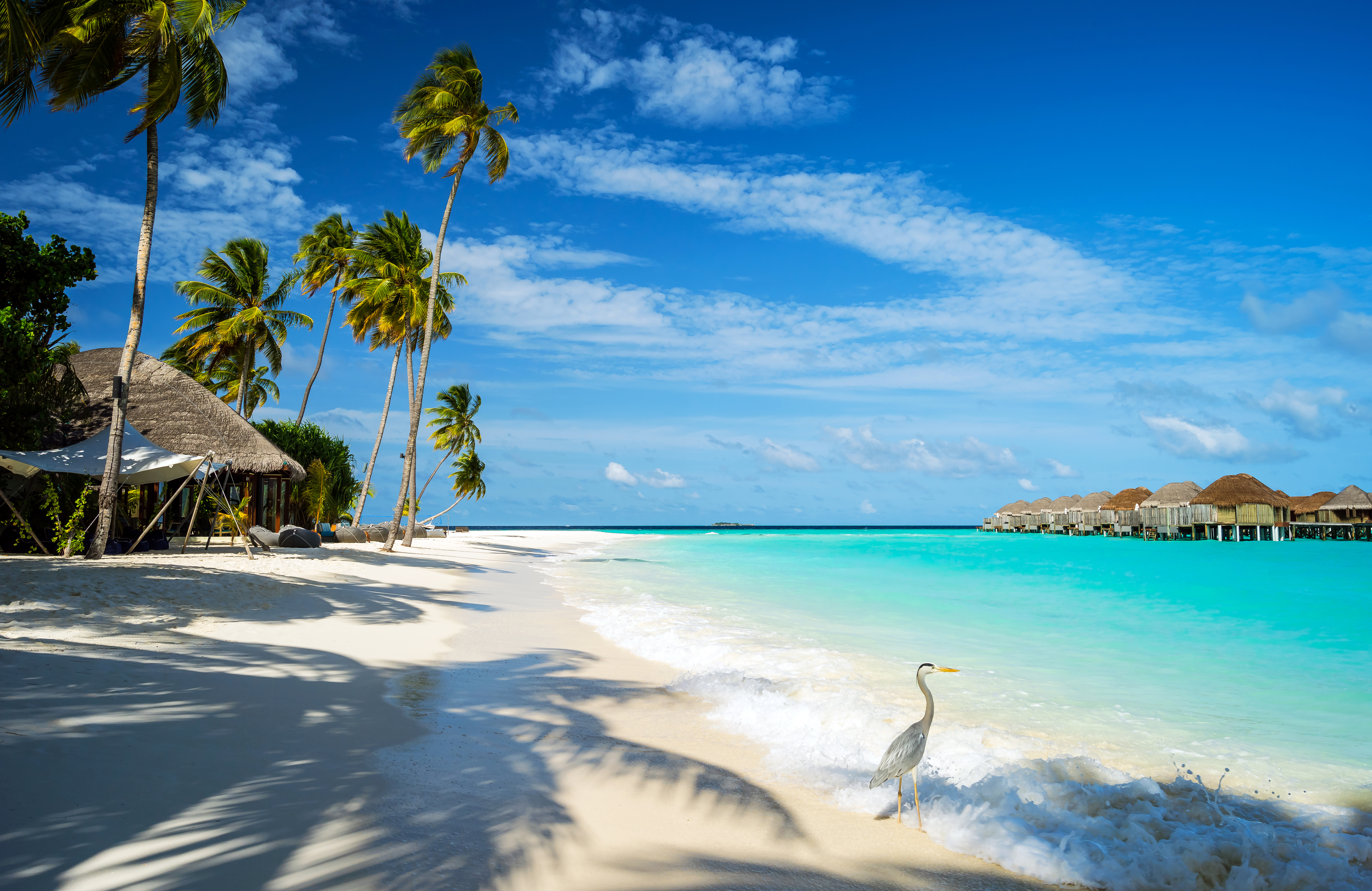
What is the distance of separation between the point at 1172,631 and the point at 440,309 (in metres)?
25.0

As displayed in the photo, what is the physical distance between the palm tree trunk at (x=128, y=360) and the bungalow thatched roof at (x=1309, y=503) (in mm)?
67085

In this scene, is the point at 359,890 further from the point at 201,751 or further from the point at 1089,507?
the point at 1089,507

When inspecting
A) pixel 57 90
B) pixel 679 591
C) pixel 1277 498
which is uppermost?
pixel 57 90

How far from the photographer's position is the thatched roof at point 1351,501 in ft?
154

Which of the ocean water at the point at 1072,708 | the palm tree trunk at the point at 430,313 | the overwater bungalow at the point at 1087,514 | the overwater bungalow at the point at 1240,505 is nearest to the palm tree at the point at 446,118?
the palm tree trunk at the point at 430,313

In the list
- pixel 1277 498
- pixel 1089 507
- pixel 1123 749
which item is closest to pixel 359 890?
pixel 1123 749

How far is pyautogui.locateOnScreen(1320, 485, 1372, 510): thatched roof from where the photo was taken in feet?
154

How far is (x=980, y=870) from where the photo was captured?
128 inches

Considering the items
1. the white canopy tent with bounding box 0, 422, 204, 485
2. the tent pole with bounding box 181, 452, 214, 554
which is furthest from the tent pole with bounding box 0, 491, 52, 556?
the tent pole with bounding box 181, 452, 214, 554

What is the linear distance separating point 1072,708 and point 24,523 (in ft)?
51.6

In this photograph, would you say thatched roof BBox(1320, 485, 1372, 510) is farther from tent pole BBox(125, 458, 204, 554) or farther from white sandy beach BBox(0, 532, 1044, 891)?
tent pole BBox(125, 458, 204, 554)

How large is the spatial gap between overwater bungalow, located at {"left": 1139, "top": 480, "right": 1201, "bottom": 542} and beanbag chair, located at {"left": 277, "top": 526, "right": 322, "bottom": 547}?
179 ft

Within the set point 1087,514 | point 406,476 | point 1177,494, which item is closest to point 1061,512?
point 1087,514

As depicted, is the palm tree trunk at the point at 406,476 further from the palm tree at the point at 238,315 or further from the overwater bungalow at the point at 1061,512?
the overwater bungalow at the point at 1061,512
